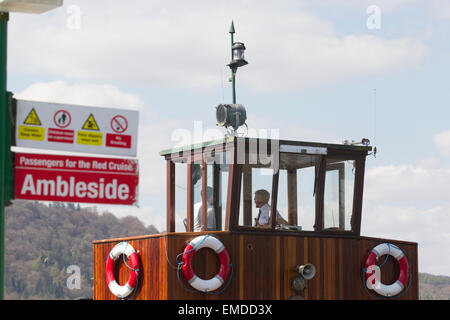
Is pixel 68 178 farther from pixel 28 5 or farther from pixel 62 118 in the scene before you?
pixel 28 5

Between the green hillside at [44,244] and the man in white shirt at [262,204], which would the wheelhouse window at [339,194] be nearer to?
the man in white shirt at [262,204]

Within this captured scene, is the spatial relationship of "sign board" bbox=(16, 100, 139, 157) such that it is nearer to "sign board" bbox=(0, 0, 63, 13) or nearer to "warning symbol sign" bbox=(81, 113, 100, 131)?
"warning symbol sign" bbox=(81, 113, 100, 131)

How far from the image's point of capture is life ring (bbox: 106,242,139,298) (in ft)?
44.0

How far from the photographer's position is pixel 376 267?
1414 cm

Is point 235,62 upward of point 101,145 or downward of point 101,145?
upward

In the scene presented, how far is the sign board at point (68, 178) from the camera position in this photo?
7230 mm

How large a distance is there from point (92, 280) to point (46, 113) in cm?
869

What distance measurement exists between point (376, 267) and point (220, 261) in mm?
3147

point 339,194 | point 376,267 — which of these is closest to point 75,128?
point 339,194

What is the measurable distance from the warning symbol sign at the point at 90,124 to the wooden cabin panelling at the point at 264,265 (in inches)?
215

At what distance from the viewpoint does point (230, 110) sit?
47.1ft
